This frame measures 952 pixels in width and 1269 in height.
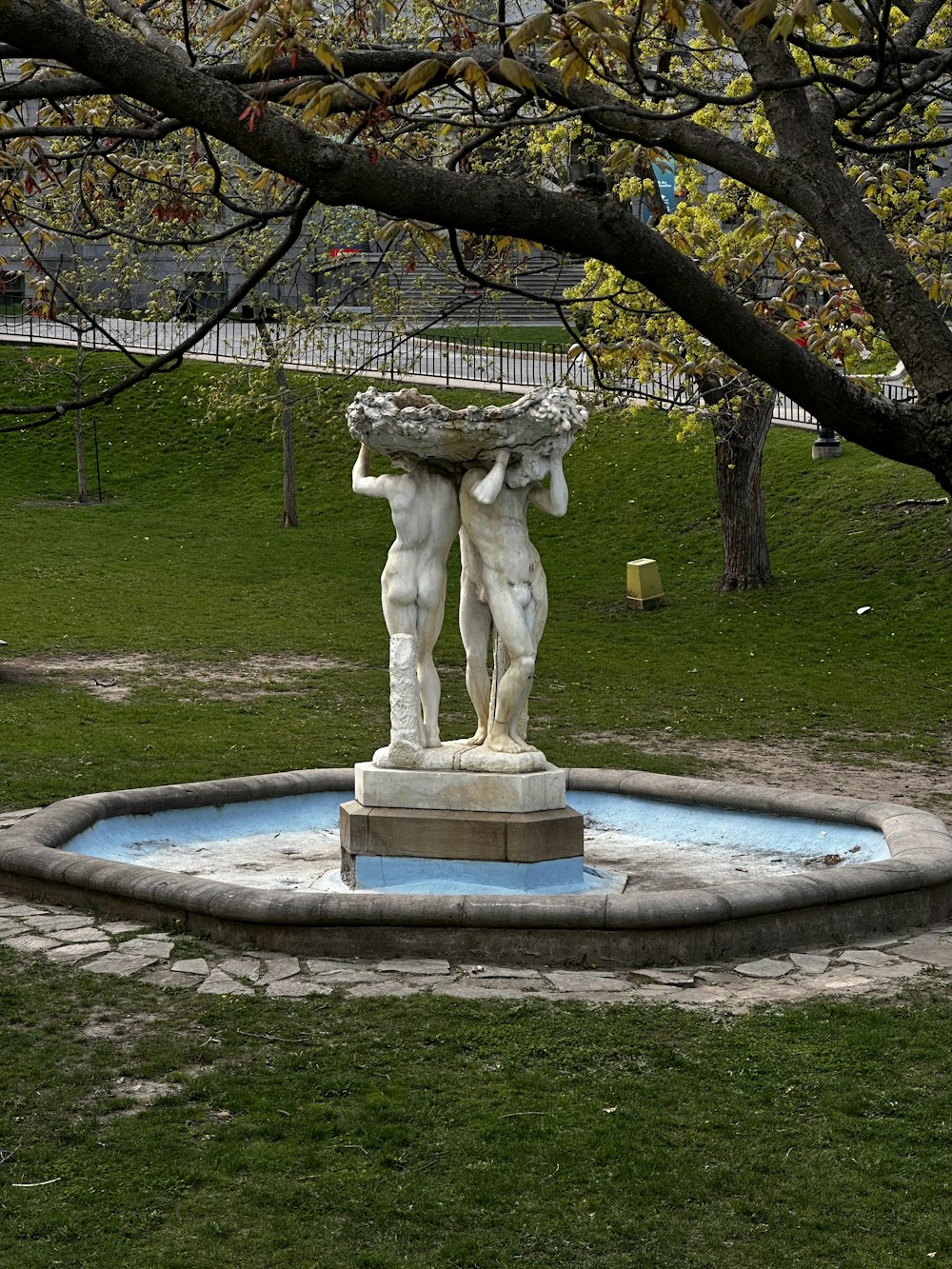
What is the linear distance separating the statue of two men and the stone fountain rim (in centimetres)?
147

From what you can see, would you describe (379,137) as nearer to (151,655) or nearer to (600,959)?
(600,959)

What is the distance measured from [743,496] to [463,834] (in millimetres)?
14108

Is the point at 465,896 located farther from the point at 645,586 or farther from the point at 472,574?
the point at 645,586

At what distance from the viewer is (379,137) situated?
7039mm

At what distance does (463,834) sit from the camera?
29.5 feet

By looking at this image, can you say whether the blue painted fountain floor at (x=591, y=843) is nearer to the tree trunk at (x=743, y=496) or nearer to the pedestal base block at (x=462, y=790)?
the pedestal base block at (x=462, y=790)

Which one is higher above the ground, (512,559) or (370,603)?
(512,559)

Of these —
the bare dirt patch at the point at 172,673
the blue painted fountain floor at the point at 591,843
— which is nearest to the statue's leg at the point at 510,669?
the blue painted fountain floor at the point at 591,843

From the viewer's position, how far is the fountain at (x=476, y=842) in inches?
310

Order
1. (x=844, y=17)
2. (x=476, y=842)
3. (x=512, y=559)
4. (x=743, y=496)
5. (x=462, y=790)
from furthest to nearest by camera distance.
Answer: (x=743, y=496) < (x=512, y=559) < (x=462, y=790) < (x=476, y=842) < (x=844, y=17)

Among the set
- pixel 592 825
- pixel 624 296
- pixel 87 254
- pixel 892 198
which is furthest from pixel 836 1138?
pixel 87 254

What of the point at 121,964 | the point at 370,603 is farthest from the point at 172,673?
the point at 121,964

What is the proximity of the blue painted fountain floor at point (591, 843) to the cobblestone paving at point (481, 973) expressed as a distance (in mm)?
1231

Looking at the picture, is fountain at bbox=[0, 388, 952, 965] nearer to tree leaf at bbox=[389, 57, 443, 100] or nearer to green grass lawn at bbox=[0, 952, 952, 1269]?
green grass lawn at bbox=[0, 952, 952, 1269]
